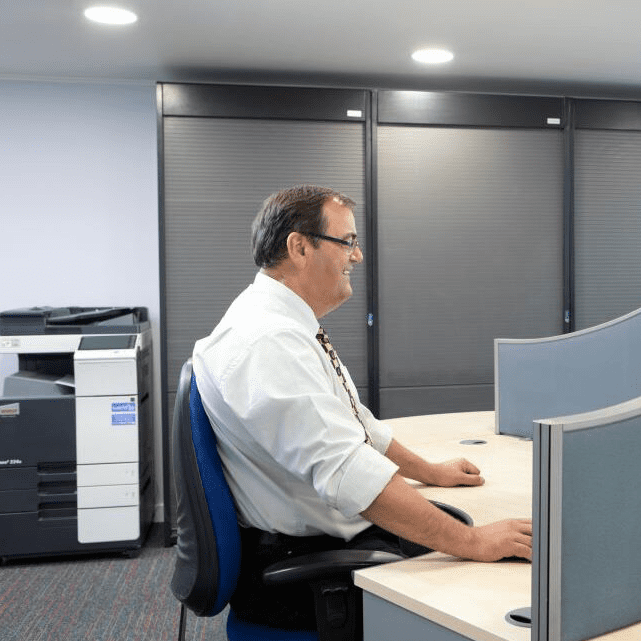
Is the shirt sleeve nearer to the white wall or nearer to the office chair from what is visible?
the office chair

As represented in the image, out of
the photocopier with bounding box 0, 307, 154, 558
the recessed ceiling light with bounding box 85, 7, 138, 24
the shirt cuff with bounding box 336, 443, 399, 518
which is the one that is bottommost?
the photocopier with bounding box 0, 307, 154, 558

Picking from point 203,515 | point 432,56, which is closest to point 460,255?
point 432,56

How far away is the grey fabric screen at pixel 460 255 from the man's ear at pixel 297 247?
2287 millimetres

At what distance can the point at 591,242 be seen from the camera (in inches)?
161

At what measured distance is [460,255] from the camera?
3.95 metres

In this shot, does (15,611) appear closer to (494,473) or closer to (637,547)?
(494,473)

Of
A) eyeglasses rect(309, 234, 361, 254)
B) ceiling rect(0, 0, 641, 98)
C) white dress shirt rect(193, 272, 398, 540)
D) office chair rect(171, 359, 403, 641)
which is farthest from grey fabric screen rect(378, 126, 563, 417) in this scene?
office chair rect(171, 359, 403, 641)

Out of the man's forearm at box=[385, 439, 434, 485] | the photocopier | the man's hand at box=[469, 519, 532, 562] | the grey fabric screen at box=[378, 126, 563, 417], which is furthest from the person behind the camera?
the grey fabric screen at box=[378, 126, 563, 417]

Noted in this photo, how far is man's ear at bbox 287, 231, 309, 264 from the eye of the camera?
5.23 ft

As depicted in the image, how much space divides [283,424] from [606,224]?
3.19 meters

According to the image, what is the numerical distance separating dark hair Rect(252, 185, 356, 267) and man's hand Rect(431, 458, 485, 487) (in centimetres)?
59

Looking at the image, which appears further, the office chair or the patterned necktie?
the patterned necktie

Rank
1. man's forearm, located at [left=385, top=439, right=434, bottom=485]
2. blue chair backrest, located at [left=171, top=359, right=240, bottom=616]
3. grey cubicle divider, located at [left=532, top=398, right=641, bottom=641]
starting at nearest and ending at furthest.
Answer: grey cubicle divider, located at [left=532, top=398, right=641, bottom=641] → blue chair backrest, located at [left=171, top=359, right=240, bottom=616] → man's forearm, located at [left=385, top=439, right=434, bottom=485]

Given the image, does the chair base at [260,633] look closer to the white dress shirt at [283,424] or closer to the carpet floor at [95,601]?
the white dress shirt at [283,424]
